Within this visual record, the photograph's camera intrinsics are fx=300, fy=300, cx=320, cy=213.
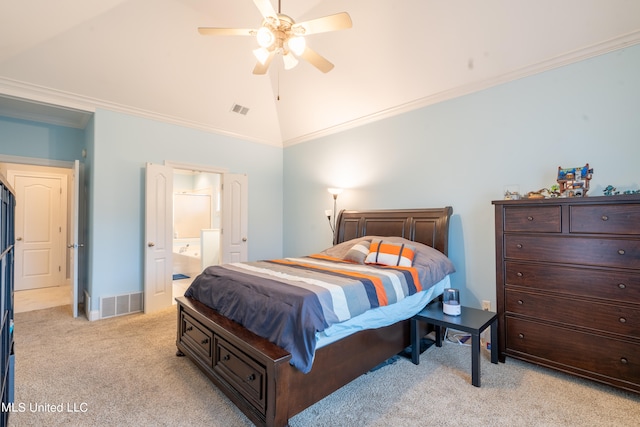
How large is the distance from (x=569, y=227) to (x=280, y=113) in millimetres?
4214

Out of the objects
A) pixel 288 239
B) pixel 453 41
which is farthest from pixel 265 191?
pixel 453 41

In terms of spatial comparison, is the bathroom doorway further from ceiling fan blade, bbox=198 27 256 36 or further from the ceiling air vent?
ceiling fan blade, bbox=198 27 256 36

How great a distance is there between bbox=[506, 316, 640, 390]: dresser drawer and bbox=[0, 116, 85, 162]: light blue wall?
19.9 ft

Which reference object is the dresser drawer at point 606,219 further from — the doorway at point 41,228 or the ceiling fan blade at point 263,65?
the doorway at point 41,228

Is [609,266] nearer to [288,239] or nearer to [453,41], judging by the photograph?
[453,41]

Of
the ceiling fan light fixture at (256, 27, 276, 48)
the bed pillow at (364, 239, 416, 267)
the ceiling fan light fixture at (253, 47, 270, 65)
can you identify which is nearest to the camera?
the ceiling fan light fixture at (256, 27, 276, 48)

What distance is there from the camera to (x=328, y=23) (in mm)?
2188

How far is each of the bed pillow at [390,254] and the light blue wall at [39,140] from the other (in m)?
4.66

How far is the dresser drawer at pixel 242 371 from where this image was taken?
1.83m

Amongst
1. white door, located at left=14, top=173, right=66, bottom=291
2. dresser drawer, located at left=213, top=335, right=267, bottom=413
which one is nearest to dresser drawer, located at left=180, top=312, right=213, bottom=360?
dresser drawer, located at left=213, top=335, right=267, bottom=413

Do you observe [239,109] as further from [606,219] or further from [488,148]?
[606,219]

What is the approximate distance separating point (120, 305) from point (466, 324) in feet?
13.7

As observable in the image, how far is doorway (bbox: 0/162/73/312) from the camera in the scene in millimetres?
5270

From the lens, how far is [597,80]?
8.80 ft
